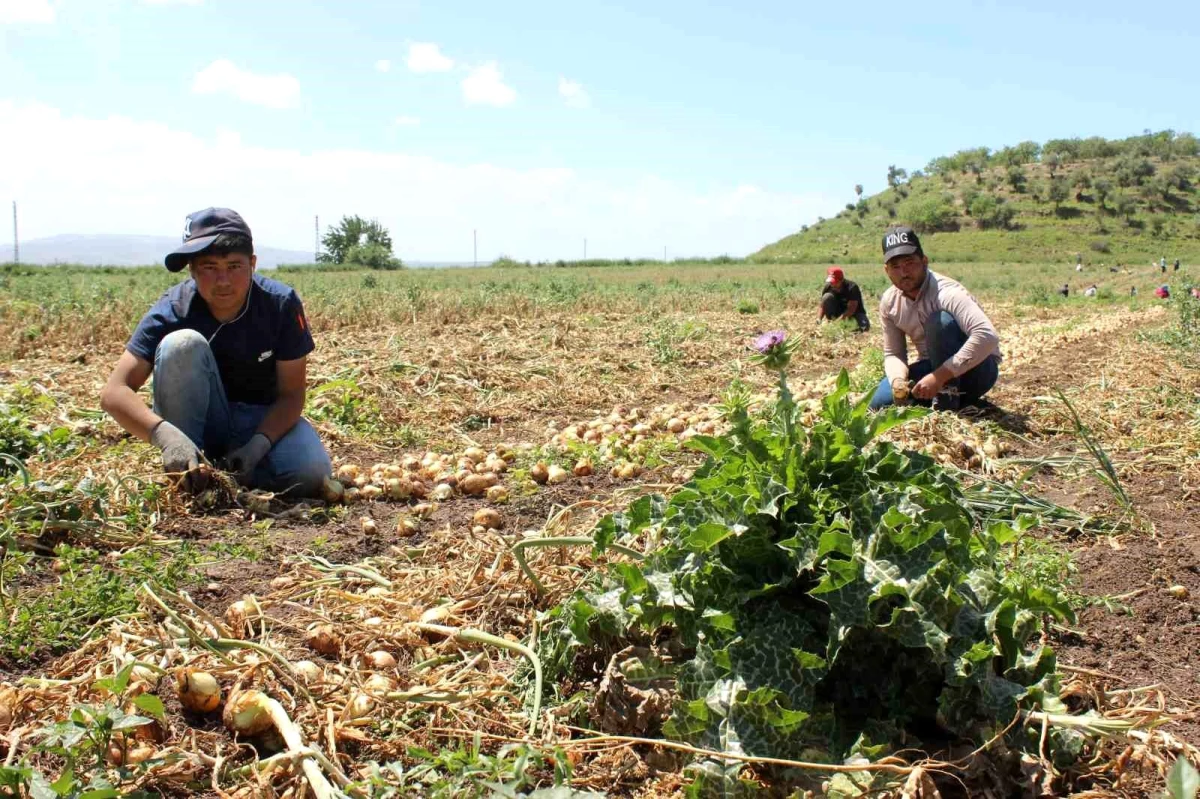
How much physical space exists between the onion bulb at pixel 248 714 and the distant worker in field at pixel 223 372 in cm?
180

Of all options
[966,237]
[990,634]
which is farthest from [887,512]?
[966,237]

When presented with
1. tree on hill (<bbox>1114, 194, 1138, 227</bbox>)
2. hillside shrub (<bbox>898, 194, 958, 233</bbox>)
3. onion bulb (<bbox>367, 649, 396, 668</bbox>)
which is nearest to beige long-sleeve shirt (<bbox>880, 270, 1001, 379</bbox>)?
onion bulb (<bbox>367, 649, 396, 668</bbox>)

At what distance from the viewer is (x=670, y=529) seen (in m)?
2.09

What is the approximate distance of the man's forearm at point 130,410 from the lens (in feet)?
11.8

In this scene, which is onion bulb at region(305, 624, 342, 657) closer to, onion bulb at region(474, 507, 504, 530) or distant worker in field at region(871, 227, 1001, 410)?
onion bulb at region(474, 507, 504, 530)

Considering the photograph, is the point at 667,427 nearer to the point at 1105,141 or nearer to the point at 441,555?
the point at 441,555

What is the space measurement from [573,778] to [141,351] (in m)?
2.92

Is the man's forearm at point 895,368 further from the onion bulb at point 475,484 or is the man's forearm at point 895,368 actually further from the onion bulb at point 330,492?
the onion bulb at point 330,492

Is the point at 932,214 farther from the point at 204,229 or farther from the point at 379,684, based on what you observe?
the point at 379,684

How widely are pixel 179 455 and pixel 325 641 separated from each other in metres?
1.60

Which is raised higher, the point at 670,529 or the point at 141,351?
the point at 141,351

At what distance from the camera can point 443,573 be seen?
2.80 m

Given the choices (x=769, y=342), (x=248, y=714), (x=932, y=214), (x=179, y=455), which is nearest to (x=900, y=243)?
(x=769, y=342)

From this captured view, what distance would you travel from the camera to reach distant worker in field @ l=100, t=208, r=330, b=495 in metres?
3.60
